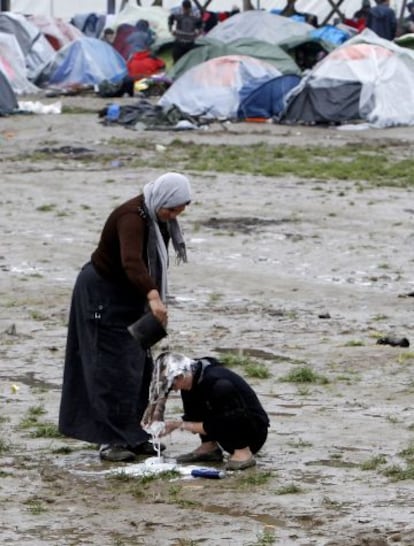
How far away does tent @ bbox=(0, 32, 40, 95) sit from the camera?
1359 inches

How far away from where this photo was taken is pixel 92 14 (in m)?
44.5

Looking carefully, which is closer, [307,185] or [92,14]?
[307,185]

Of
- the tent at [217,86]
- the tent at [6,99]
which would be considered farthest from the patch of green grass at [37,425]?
the tent at [6,99]

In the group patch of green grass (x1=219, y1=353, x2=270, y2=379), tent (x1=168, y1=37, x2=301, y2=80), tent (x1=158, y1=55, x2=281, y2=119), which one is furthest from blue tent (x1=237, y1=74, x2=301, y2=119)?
patch of green grass (x1=219, y1=353, x2=270, y2=379)

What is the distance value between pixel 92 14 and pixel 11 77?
1037cm

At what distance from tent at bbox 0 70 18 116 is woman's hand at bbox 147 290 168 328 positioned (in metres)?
22.2

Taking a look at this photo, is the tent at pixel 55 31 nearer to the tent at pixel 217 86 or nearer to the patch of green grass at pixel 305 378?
the tent at pixel 217 86

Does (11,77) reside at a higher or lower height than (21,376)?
lower

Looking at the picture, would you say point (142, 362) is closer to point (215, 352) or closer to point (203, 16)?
point (215, 352)

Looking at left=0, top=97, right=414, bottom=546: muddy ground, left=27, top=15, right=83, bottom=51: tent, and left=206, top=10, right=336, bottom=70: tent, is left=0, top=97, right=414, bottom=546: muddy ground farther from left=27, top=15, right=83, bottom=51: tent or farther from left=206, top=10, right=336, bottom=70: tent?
left=27, top=15, right=83, bottom=51: tent

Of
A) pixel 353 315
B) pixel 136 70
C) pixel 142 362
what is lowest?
pixel 136 70

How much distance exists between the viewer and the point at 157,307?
7.67 meters

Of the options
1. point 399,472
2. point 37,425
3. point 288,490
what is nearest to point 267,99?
point 37,425

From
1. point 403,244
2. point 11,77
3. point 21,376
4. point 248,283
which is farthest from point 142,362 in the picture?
point 11,77
